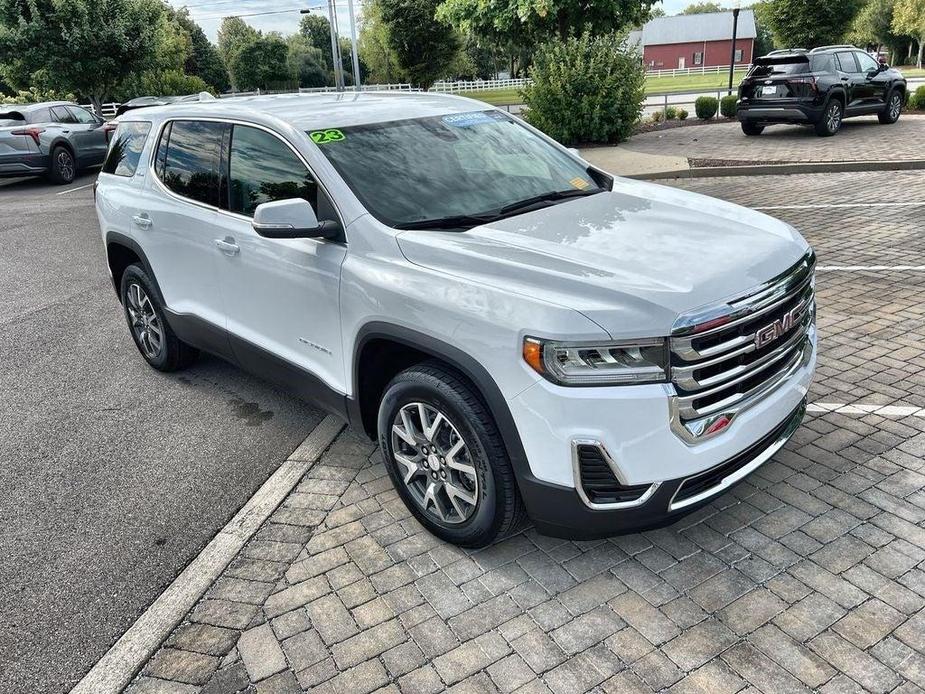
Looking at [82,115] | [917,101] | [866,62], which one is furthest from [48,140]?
[917,101]

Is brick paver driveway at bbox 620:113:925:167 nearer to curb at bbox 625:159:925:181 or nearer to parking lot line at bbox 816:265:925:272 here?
curb at bbox 625:159:925:181

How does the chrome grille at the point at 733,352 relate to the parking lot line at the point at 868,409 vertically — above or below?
above

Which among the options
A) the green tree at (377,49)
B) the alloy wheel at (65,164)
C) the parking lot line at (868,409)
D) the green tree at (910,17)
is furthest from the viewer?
the green tree at (910,17)

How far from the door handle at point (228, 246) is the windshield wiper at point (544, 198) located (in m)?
1.49

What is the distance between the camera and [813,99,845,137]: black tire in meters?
15.1

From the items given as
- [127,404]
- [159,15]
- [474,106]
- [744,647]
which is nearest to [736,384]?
[744,647]

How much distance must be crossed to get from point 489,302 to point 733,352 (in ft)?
3.10

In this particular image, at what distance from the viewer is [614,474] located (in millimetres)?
2842

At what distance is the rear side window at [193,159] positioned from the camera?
449 centimetres

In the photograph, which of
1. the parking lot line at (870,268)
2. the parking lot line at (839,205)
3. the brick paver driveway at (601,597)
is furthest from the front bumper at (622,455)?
the parking lot line at (839,205)

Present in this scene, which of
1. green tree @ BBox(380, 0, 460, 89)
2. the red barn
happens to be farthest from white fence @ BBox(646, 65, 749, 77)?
green tree @ BBox(380, 0, 460, 89)

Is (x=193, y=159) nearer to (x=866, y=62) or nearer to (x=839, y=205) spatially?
(x=839, y=205)

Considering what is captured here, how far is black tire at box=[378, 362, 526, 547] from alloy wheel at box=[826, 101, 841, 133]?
1459cm

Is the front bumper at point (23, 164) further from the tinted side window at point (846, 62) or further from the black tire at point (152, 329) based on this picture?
the tinted side window at point (846, 62)
